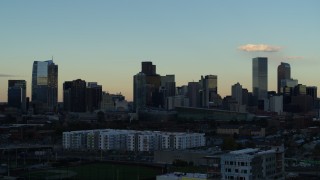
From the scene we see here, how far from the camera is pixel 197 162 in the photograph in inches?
828

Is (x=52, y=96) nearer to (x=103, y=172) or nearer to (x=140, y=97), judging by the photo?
(x=140, y=97)

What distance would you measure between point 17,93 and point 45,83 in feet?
19.3

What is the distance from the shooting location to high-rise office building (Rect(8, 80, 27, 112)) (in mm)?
64562

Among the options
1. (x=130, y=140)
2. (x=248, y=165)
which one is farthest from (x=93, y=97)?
(x=248, y=165)

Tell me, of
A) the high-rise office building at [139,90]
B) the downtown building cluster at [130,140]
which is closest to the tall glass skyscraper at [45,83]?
the high-rise office building at [139,90]

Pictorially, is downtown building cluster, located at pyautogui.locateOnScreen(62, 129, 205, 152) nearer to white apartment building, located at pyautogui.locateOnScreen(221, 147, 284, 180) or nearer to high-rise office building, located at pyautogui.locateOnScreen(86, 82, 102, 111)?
white apartment building, located at pyautogui.locateOnScreen(221, 147, 284, 180)

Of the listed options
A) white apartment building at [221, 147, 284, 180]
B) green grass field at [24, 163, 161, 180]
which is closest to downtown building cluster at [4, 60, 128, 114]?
green grass field at [24, 163, 161, 180]

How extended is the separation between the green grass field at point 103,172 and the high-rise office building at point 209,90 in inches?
1800

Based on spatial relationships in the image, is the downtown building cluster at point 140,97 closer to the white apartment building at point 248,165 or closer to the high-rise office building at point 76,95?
the high-rise office building at point 76,95

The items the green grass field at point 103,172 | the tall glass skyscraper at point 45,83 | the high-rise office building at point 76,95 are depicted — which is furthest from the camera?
the tall glass skyscraper at point 45,83

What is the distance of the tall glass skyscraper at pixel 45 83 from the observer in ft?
228

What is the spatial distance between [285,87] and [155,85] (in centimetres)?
1841

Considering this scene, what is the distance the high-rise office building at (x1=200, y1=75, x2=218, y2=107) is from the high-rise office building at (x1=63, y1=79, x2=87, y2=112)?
14.5 meters

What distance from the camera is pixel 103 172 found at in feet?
64.5
